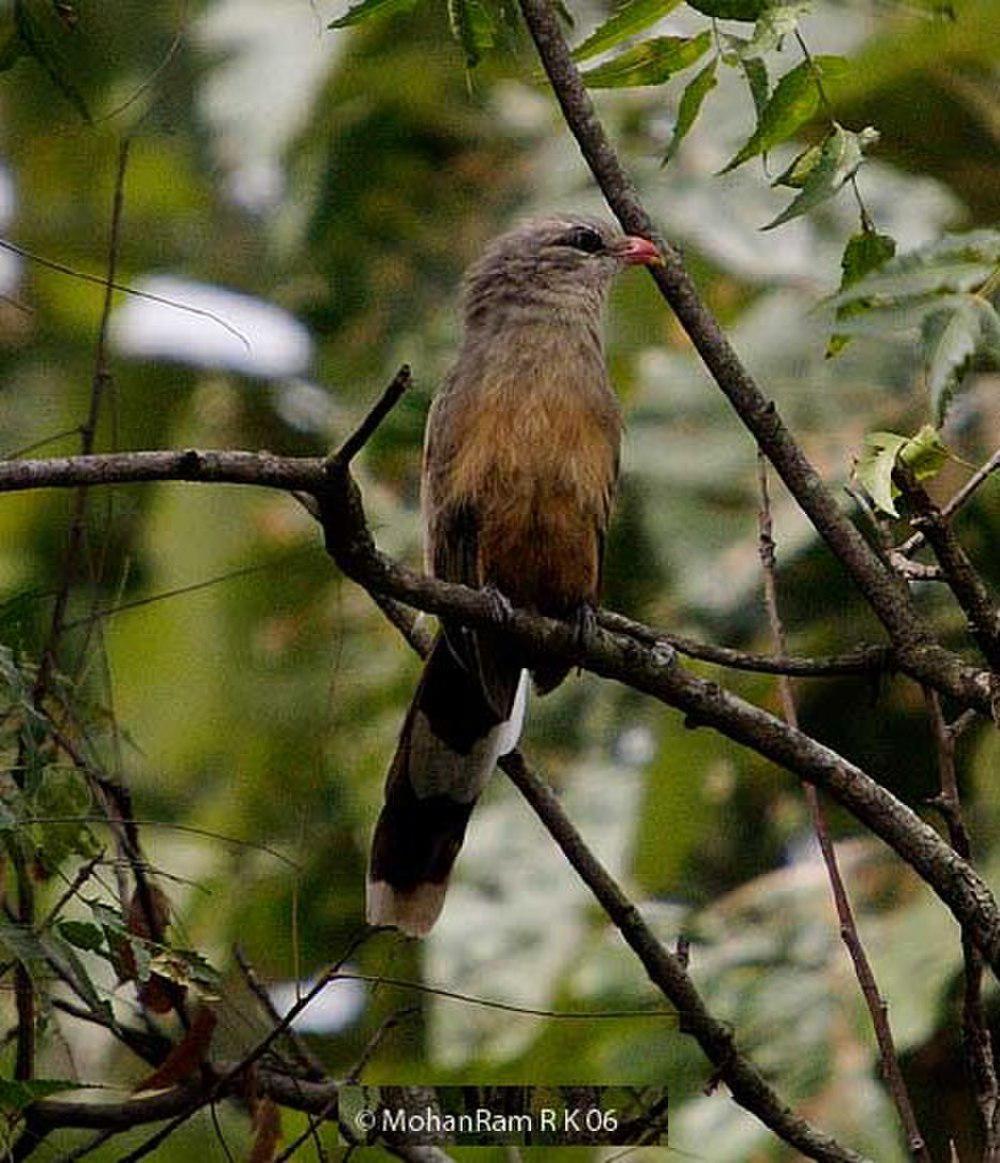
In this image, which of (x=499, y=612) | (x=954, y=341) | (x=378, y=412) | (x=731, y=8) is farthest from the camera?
(x=499, y=612)

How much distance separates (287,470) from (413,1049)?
12.8 ft

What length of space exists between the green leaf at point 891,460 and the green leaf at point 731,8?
0.51m

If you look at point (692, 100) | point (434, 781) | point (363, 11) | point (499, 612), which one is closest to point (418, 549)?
point (434, 781)

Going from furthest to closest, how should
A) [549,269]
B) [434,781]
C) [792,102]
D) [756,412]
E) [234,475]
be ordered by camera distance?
[549,269], [434,781], [756,412], [792,102], [234,475]

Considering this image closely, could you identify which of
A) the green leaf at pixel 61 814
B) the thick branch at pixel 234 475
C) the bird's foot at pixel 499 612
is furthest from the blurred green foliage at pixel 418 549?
the bird's foot at pixel 499 612

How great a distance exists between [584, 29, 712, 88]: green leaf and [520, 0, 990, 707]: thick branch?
64 millimetres

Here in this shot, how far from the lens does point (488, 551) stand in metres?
4.06

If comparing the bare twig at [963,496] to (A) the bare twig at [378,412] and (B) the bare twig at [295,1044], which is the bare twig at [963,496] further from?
(B) the bare twig at [295,1044]

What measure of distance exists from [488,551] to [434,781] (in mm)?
424

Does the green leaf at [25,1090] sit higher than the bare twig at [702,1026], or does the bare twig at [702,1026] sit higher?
the bare twig at [702,1026]

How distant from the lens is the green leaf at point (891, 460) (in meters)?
2.48

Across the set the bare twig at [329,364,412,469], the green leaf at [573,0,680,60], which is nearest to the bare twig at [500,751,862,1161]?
the bare twig at [329,364,412,469]

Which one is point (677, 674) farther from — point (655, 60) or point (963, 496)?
point (655, 60)

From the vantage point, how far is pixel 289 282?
7973 millimetres
